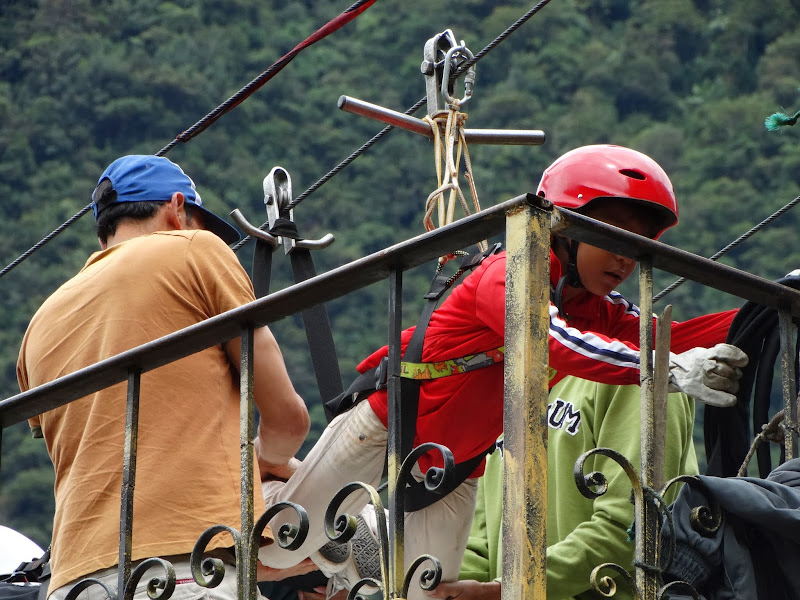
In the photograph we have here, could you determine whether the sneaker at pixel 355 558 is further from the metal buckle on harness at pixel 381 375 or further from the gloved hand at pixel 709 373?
the gloved hand at pixel 709 373

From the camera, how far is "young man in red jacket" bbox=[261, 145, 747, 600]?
3.94 m

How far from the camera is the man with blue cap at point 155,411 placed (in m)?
3.07

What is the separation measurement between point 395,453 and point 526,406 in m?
0.28

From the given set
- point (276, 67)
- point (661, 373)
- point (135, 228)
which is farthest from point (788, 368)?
point (276, 67)

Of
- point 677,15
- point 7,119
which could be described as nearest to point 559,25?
point 677,15

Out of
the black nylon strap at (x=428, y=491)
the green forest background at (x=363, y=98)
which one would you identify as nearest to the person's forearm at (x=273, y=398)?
the black nylon strap at (x=428, y=491)

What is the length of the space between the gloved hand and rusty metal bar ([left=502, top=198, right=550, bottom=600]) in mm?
1000

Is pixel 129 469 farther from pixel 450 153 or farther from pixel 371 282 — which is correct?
pixel 450 153

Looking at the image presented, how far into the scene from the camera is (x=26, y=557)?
18.8 feet

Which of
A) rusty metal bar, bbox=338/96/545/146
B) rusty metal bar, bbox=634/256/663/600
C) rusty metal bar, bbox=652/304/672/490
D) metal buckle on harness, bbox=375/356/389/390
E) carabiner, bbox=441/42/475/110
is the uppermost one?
carabiner, bbox=441/42/475/110

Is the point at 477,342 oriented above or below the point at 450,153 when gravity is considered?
below

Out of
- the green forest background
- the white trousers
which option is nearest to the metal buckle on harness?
the white trousers

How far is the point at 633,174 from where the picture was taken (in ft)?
13.5

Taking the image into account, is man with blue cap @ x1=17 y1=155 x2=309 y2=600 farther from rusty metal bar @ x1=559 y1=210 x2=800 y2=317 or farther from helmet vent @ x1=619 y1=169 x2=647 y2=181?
helmet vent @ x1=619 y1=169 x2=647 y2=181
